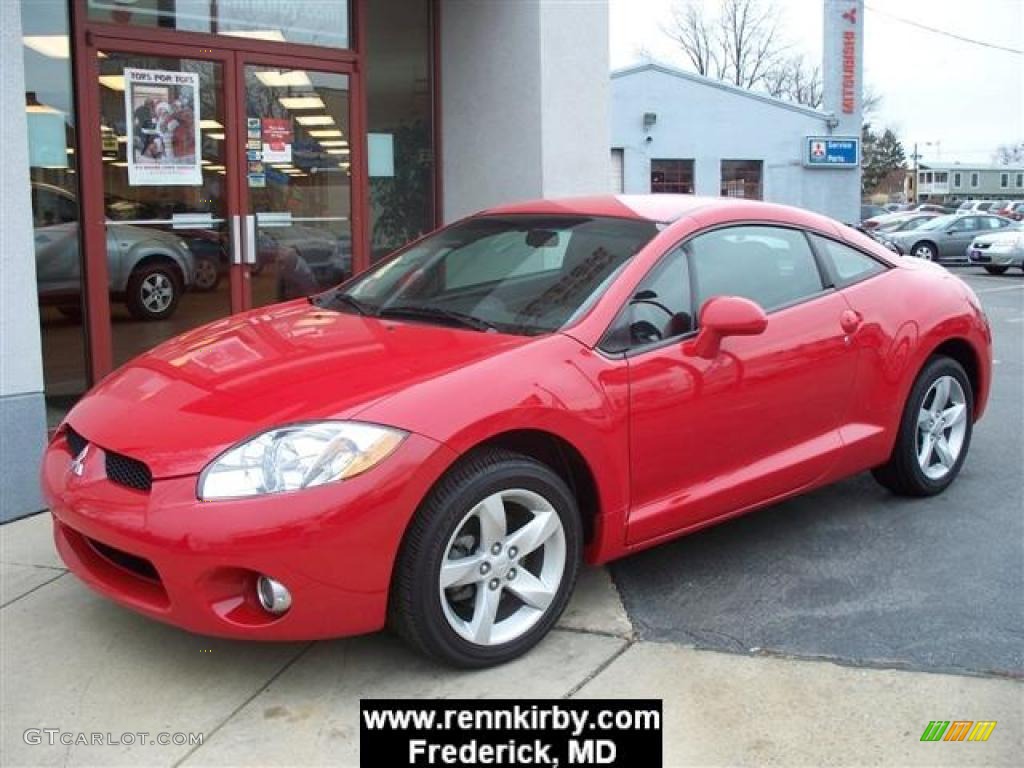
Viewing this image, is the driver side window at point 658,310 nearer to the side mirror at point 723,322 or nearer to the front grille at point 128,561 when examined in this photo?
the side mirror at point 723,322

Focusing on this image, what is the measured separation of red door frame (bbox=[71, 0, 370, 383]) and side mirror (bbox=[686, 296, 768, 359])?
3870 millimetres

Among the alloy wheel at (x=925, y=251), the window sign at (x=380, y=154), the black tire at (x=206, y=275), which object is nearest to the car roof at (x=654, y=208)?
the black tire at (x=206, y=275)

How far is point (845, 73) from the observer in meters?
32.3

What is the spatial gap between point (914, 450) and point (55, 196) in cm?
487

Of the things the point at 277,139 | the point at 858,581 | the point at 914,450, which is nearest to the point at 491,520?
the point at 858,581

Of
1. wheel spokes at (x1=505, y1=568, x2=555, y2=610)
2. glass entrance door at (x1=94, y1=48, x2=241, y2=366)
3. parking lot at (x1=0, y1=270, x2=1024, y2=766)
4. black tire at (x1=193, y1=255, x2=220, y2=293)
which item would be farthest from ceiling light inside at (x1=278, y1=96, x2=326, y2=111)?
wheel spokes at (x1=505, y1=568, x2=555, y2=610)

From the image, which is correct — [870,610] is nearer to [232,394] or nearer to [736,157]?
[232,394]

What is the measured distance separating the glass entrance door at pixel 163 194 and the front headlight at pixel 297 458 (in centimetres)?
368

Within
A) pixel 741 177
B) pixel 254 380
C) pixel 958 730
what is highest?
A: pixel 741 177

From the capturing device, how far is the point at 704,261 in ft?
13.7

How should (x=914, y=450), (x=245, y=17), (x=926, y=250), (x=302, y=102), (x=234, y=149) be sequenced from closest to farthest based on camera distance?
(x=914, y=450) < (x=234, y=149) < (x=245, y=17) < (x=302, y=102) < (x=926, y=250)

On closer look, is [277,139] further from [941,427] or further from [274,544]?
[274,544]

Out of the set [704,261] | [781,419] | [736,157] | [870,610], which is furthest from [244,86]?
[736,157]

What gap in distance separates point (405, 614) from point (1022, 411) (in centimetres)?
569
